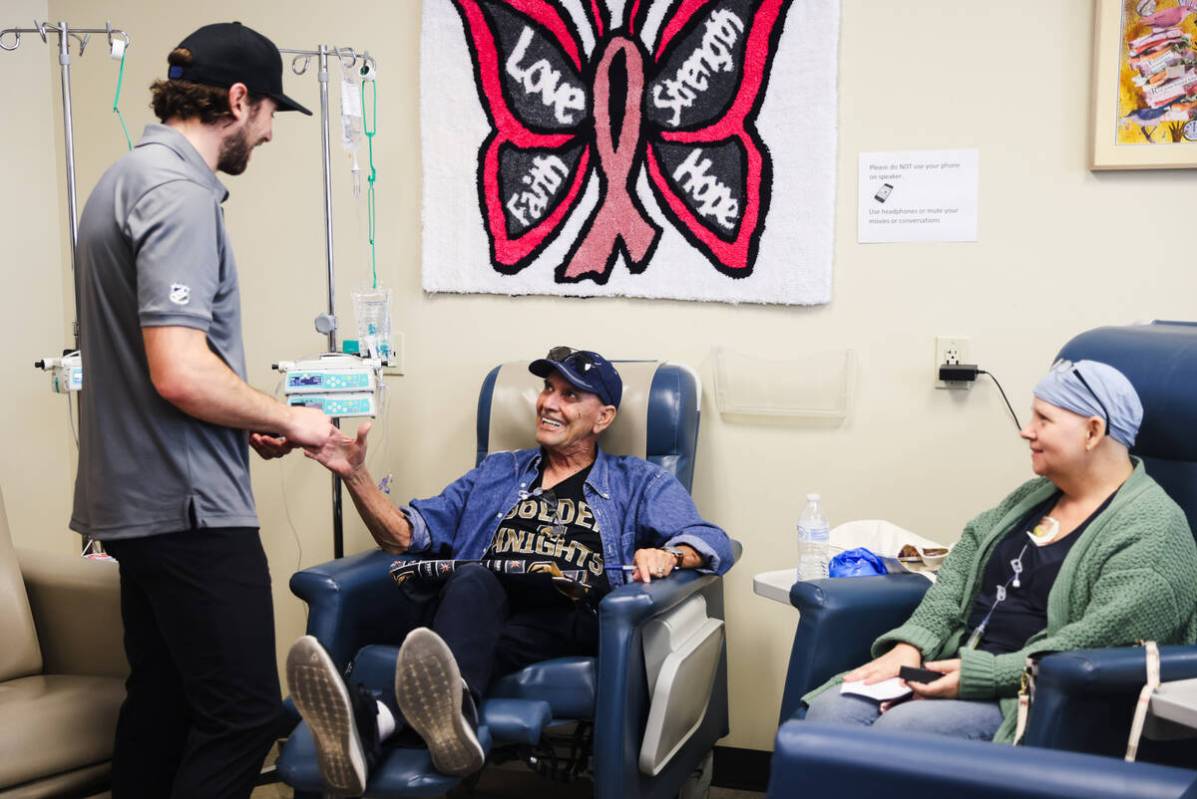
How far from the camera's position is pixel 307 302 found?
2984mm

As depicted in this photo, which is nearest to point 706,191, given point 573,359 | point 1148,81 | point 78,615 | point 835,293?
point 835,293

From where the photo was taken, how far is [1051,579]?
1.86 metres

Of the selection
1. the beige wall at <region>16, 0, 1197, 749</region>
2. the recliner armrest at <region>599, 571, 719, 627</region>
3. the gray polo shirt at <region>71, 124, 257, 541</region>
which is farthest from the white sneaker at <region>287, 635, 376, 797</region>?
the beige wall at <region>16, 0, 1197, 749</region>

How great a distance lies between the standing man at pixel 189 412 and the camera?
5.24ft

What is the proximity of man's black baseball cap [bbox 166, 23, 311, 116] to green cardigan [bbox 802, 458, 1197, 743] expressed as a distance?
53.2 inches

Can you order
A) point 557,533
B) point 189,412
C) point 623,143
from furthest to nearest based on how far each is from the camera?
point 623,143
point 557,533
point 189,412

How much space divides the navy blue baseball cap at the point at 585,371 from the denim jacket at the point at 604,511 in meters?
0.15

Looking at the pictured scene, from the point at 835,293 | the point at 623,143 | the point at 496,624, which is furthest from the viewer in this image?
the point at 623,143

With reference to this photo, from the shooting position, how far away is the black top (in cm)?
186

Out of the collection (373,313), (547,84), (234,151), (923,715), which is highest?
(547,84)

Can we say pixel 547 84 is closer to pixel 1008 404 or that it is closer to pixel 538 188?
pixel 538 188

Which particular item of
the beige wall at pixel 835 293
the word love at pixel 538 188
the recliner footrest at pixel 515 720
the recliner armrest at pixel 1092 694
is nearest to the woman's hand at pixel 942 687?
the recliner armrest at pixel 1092 694

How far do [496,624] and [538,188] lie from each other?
1.16 m

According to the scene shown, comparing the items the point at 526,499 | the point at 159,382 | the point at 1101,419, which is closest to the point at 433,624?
the point at 526,499
